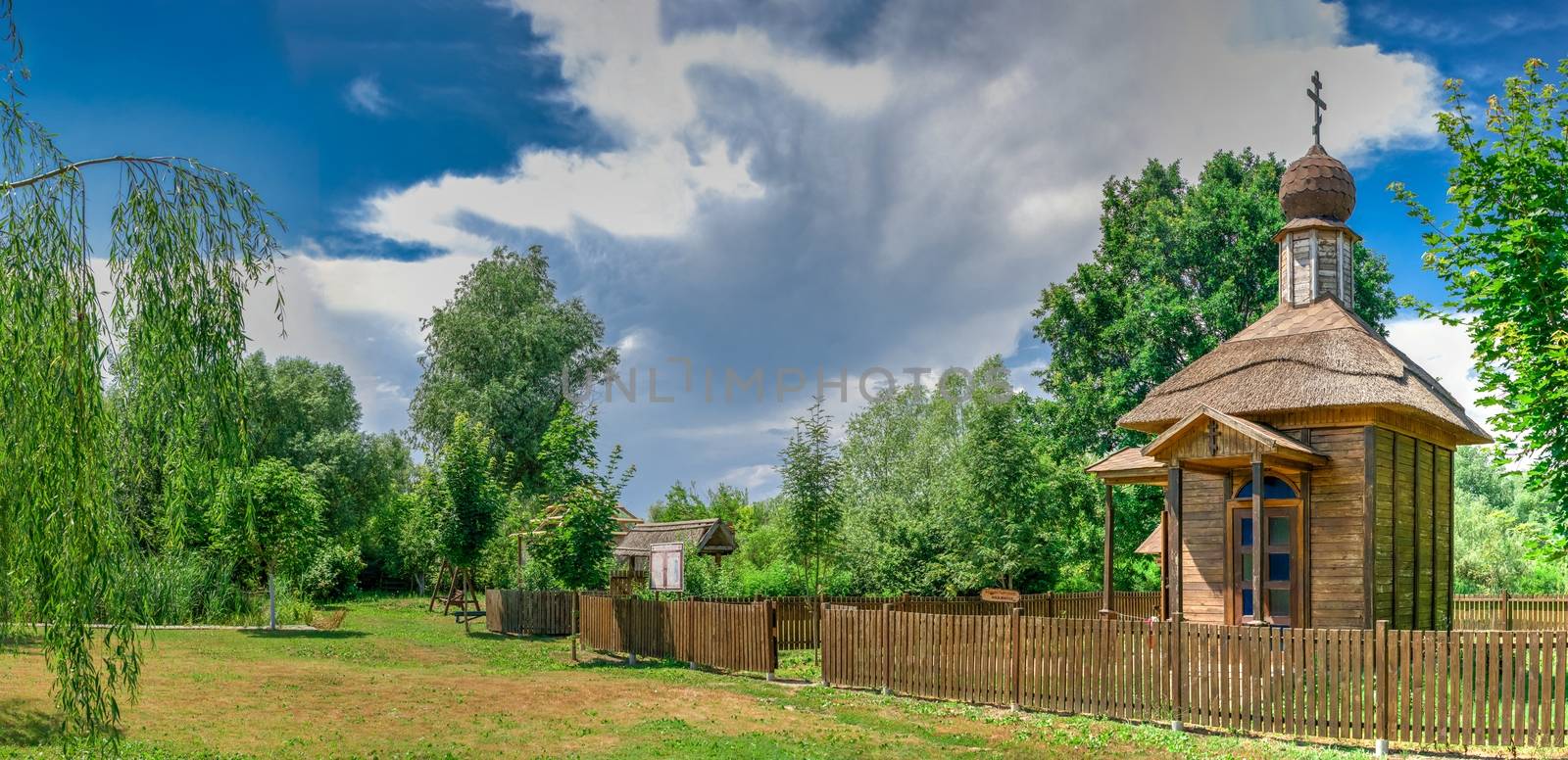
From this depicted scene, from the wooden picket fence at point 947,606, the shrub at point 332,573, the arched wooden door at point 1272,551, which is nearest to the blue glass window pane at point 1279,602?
the arched wooden door at point 1272,551

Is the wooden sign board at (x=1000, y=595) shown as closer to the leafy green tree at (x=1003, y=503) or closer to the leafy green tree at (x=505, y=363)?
the leafy green tree at (x=1003, y=503)

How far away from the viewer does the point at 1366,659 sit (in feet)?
40.5

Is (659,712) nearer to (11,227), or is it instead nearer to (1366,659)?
(1366,659)

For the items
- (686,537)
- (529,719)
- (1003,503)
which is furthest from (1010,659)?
(686,537)

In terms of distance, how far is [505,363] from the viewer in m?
48.4

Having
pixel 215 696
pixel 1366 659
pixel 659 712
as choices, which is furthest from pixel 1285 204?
pixel 215 696

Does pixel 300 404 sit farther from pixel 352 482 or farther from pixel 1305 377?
pixel 1305 377

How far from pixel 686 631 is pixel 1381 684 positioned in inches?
499

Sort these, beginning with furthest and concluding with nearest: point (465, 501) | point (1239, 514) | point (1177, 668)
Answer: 1. point (465, 501)
2. point (1239, 514)
3. point (1177, 668)

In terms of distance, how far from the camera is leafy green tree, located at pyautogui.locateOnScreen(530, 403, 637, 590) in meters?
23.3

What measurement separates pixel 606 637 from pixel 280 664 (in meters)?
6.54

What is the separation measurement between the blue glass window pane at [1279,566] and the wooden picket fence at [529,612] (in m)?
Result: 16.8

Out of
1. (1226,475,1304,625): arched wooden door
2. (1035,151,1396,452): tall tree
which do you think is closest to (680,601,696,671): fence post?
(1226,475,1304,625): arched wooden door

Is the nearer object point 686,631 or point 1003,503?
point 686,631
